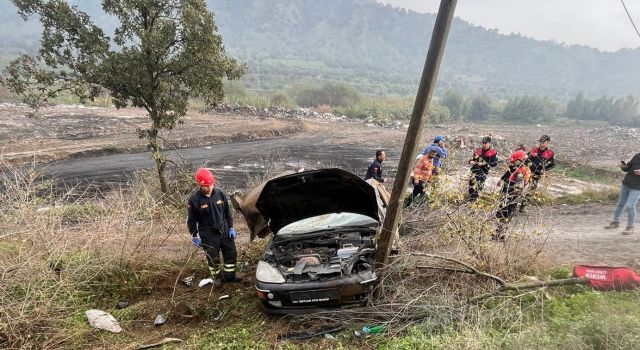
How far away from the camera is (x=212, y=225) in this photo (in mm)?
4988

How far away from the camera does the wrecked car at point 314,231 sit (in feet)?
12.7

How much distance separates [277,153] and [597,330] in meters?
17.6

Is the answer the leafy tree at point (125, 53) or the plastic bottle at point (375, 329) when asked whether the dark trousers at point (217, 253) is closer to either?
the plastic bottle at point (375, 329)

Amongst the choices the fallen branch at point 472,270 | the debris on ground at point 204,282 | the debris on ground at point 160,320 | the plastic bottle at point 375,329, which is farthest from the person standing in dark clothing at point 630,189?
the debris on ground at point 160,320

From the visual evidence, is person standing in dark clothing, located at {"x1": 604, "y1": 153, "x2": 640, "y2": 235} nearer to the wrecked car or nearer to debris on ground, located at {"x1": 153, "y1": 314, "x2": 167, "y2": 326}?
the wrecked car

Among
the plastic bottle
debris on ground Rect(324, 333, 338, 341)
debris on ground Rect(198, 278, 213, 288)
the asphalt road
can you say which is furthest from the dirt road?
the asphalt road

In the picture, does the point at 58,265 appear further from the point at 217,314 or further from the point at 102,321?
the point at 217,314

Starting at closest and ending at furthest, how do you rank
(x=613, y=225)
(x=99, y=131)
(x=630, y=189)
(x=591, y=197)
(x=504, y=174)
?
(x=504, y=174) < (x=630, y=189) < (x=613, y=225) < (x=591, y=197) < (x=99, y=131)

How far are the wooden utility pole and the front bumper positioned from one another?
275mm

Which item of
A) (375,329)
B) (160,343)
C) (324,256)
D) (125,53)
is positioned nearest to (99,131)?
(125,53)

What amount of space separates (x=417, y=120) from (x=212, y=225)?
10.1 ft

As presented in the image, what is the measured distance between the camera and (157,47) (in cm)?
845

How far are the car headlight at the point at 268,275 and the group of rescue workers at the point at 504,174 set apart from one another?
2.38m

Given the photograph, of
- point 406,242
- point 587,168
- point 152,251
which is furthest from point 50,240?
point 587,168
